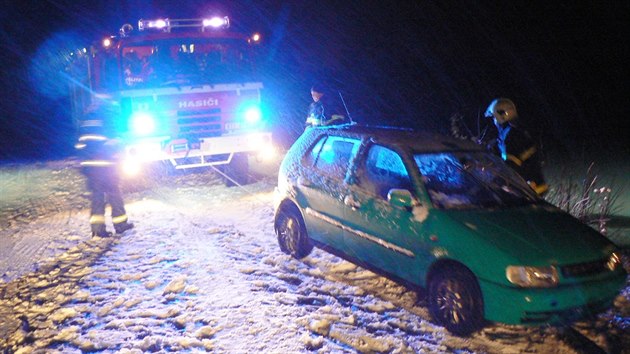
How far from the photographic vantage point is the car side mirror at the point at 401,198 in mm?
4242

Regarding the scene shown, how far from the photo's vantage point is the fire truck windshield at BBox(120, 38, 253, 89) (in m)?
8.61

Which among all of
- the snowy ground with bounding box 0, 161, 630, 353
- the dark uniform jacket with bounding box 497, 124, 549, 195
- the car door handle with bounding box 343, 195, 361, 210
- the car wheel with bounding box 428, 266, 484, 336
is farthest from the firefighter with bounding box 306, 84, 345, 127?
the car wheel with bounding box 428, 266, 484, 336

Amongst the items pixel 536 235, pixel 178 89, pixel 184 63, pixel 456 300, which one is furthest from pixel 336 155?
pixel 184 63

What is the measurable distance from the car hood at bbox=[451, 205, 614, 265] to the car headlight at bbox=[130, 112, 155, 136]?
248 inches

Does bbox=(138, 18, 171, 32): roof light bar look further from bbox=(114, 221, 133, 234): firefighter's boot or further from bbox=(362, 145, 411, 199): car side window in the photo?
bbox=(362, 145, 411, 199): car side window

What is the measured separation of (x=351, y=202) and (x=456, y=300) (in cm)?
141

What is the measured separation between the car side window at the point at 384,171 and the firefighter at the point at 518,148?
1.54 metres

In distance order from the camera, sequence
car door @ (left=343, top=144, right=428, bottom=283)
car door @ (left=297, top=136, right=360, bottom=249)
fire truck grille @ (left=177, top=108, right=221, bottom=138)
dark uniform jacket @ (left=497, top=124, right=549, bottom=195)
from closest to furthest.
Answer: car door @ (left=343, top=144, right=428, bottom=283)
car door @ (left=297, top=136, right=360, bottom=249)
dark uniform jacket @ (left=497, top=124, right=549, bottom=195)
fire truck grille @ (left=177, top=108, right=221, bottom=138)

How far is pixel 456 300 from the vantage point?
155 inches

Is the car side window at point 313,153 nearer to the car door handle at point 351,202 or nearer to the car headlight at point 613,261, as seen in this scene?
the car door handle at point 351,202

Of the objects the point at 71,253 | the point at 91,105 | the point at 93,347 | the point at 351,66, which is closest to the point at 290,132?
the point at 351,66

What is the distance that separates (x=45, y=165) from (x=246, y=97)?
6273mm

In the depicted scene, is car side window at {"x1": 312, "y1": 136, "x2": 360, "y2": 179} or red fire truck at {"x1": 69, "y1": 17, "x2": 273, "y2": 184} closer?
car side window at {"x1": 312, "y1": 136, "x2": 360, "y2": 179}

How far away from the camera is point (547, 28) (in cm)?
2300
